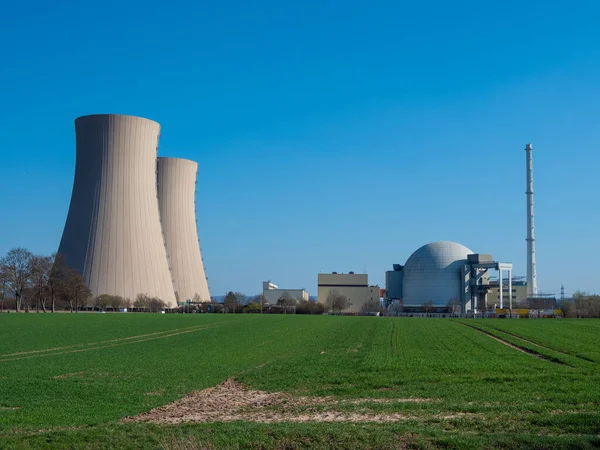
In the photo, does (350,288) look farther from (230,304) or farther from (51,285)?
(51,285)

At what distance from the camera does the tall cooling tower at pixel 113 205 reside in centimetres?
5762

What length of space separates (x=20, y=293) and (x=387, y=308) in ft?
210

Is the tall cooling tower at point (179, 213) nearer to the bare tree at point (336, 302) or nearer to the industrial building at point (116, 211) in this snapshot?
the industrial building at point (116, 211)

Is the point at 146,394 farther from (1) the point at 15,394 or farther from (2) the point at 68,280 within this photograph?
(2) the point at 68,280

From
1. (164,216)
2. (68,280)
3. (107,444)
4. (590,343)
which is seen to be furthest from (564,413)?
(164,216)

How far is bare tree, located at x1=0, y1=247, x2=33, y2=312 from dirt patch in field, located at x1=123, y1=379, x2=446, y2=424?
220 feet

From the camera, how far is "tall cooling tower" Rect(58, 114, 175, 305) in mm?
57625

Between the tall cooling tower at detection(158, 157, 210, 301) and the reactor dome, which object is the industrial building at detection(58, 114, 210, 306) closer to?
the tall cooling tower at detection(158, 157, 210, 301)

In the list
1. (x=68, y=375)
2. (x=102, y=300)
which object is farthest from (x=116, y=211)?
(x=68, y=375)

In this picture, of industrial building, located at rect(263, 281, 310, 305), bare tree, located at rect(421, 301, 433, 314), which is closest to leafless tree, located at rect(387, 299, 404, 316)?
bare tree, located at rect(421, 301, 433, 314)

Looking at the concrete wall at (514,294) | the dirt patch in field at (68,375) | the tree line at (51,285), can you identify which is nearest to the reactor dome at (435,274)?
the concrete wall at (514,294)

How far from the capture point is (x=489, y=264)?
352 ft

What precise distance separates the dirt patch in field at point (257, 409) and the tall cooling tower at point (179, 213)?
206 ft

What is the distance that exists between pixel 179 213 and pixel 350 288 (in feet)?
203
